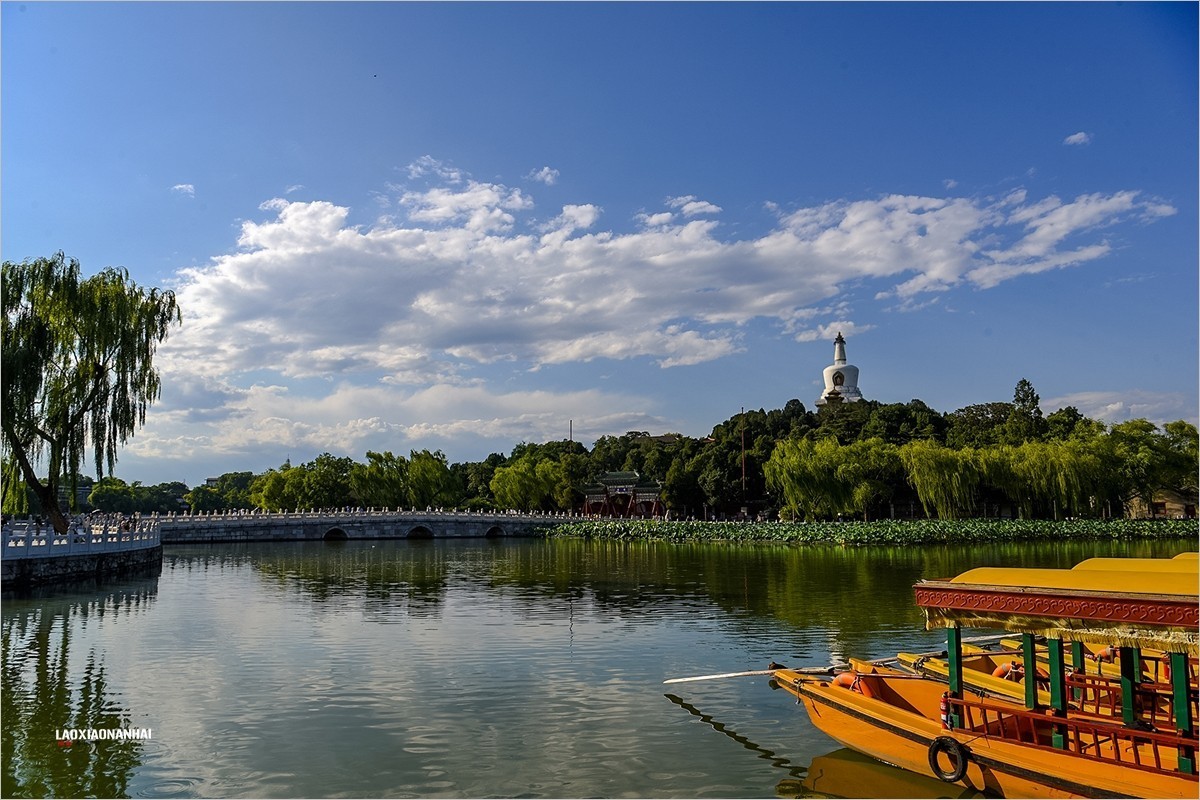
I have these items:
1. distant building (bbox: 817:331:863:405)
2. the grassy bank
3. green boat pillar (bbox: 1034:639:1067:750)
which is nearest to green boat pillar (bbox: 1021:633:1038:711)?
green boat pillar (bbox: 1034:639:1067:750)

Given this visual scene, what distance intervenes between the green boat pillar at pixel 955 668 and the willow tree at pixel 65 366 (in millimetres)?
26245

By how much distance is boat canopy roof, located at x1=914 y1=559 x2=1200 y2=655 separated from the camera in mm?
6602

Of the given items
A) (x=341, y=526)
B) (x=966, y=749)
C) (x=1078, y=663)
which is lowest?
(x=341, y=526)

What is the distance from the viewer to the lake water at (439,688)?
864 cm

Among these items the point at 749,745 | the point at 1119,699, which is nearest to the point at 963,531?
the point at 1119,699

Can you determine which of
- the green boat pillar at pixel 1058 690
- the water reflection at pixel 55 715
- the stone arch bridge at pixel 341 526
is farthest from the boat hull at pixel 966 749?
the stone arch bridge at pixel 341 526

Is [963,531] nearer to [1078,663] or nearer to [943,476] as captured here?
[943,476]

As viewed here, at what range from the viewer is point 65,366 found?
26500 millimetres

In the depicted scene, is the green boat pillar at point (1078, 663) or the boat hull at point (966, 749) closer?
the boat hull at point (966, 749)

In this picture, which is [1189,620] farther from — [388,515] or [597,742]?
[388,515]

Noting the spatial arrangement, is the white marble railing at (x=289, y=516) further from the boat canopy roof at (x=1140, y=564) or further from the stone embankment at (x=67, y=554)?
the boat canopy roof at (x=1140, y=564)

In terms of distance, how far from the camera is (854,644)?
1513 centimetres

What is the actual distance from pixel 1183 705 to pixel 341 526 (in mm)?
58516

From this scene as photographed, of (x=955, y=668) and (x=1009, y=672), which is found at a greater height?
(x=955, y=668)
